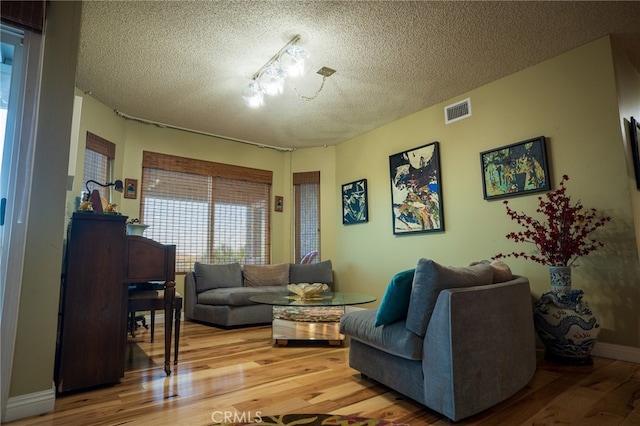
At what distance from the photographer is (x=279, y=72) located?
124 inches

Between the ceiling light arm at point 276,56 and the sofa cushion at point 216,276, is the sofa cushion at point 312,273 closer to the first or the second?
the sofa cushion at point 216,276

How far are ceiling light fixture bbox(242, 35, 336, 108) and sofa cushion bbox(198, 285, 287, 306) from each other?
2221 millimetres

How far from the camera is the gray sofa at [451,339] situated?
1.69 meters

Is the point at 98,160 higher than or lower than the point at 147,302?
higher

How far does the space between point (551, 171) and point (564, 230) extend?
0.66 meters

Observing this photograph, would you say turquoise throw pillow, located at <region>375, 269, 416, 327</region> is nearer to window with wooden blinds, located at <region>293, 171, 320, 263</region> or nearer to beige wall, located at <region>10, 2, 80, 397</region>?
beige wall, located at <region>10, 2, 80, 397</region>

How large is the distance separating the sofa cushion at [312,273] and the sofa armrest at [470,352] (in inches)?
129

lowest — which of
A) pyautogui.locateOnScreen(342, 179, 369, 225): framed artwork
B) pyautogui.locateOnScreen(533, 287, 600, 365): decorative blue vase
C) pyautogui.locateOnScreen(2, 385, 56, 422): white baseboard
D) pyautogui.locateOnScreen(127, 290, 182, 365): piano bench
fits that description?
pyautogui.locateOnScreen(2, 385, 56, 422): white baseboard

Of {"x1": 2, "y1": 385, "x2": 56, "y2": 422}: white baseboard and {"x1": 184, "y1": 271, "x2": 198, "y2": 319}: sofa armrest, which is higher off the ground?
{"x1": 184, "y1": 271, "x2": 198, "y2": 319}: sofa armrest

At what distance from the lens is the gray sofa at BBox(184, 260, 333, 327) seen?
4.05 m

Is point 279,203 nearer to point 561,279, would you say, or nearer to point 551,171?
point 551,171

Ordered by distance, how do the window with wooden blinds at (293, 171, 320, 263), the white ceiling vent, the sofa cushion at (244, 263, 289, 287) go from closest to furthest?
the white ceiling vent < the sofa cushion at (244, 263, 289, 287) < the window with wooden blinds at (293, 171, 320, 263)

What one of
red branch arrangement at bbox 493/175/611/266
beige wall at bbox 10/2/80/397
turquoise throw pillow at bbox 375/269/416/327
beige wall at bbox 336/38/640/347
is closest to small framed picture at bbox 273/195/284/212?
beige wall at bbox 336/38/640/347

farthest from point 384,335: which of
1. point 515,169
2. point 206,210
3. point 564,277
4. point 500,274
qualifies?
point 206,210
